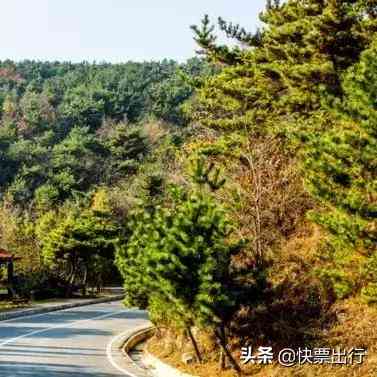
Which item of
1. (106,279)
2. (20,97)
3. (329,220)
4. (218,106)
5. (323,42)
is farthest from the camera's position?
(20,97)

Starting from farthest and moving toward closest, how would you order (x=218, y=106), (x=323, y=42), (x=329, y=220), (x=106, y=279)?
(x=106, y=279) → (x=218, y=106) → (x=323, y=42) → (x=329, y=220)

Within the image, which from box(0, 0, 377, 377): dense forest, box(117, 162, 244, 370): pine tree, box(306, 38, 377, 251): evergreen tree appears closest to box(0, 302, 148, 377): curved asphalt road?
box(0, 0, 377, 377): dense forest

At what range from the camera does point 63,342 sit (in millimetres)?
23953

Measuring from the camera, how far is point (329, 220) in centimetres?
1410

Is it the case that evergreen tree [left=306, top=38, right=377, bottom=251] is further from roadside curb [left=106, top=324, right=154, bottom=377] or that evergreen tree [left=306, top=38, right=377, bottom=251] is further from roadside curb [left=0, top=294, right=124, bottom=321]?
roadside curb [left=0, top=294, right=124, bottom=321]

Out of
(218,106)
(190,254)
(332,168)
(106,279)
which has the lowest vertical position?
(106,279)

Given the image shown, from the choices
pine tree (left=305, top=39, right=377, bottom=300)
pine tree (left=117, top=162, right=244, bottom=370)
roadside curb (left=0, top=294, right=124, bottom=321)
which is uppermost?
pine tree (left=305, top=39, right=377, bottom=300)

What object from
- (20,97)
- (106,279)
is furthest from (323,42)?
(20,97)

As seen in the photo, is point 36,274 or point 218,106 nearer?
point 218,106

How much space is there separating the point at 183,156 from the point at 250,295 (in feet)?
40.5

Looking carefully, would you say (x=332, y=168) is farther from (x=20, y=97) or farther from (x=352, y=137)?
(x=20, y=97)

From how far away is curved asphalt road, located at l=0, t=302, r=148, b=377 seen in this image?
17.9 metres

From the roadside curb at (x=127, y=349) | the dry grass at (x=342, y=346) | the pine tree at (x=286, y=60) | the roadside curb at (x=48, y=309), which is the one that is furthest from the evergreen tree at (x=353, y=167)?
the roadside curb at (x=48, y=309)

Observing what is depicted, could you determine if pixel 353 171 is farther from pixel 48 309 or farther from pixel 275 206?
pixel 48 309
